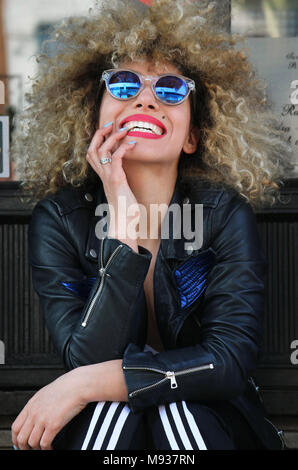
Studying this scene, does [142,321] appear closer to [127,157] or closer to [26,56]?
[127,157]

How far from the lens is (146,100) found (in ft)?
8.36

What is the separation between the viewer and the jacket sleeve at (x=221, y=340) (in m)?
2.22

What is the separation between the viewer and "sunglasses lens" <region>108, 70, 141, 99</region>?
8.42ft

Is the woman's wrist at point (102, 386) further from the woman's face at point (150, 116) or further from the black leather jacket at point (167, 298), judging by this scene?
the woman's face at point (150, 116)

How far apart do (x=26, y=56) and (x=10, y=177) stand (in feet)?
1.92

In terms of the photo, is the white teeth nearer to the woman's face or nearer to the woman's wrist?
the woman's face

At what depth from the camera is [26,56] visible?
11.0 ft

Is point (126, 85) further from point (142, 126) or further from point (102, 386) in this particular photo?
point (102, 386)

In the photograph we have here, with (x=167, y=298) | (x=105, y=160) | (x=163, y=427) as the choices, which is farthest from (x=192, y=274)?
(x=163, y=427)

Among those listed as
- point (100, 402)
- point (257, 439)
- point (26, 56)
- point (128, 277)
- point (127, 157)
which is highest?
point (26, 56)

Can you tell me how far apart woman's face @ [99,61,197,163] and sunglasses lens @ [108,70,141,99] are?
0.9 inches

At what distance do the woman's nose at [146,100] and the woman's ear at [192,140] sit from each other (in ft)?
1.14

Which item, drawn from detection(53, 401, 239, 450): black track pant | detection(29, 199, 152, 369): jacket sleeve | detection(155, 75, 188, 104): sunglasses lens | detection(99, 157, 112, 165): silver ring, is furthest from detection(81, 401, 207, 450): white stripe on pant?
detection(155, 75, 188, 104): sunglasses lens

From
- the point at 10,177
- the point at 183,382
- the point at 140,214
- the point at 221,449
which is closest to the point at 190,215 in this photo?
the point at 140,214
